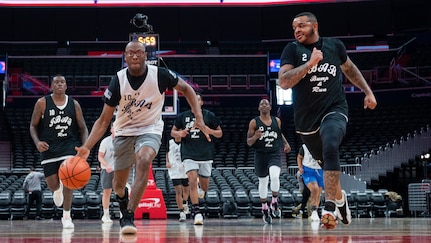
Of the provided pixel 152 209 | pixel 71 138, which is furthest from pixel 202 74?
pixel 71 138

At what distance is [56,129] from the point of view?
941cm

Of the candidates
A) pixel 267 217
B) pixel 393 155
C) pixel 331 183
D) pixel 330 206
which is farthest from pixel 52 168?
pixel 393 155

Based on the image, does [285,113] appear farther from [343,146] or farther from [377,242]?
[377,242]

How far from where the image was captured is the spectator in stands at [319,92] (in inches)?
236

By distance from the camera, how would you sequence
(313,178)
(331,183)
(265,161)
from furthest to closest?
(313,178)
(265,161)
(331,183)

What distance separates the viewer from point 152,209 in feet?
→ 51.9

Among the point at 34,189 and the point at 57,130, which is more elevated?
the point at 57,130

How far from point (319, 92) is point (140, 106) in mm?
1775

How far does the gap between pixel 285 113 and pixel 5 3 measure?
15.6 m

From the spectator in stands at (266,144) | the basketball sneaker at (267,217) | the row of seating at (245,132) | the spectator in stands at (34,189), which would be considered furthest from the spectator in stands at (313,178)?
the row of seating at (245,132)

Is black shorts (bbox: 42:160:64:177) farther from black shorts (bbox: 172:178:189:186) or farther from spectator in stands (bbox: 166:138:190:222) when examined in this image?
black shorts (bbox: 172:178:189:186)

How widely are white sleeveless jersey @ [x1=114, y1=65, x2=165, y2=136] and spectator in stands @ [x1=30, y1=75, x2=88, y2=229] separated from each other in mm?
2720

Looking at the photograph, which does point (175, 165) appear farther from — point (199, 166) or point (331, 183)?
point (331, 183)

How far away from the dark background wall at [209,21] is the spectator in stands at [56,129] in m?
27.7
